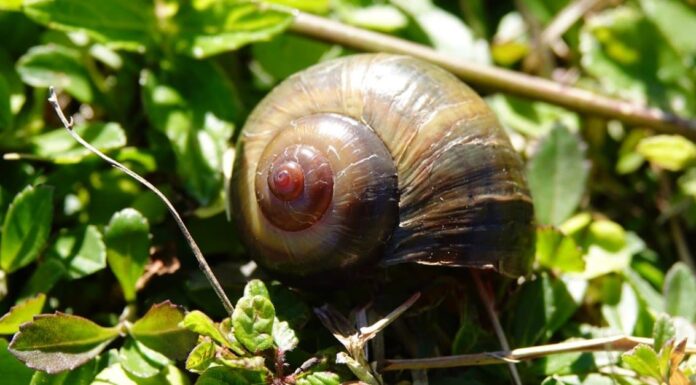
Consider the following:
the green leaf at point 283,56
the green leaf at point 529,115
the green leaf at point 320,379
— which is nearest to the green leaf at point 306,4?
the green leaf at point 283,56

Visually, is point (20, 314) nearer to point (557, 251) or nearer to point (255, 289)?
point (255, 289)

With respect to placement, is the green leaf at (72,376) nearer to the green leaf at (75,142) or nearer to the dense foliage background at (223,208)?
the dense foliage background at (223,208)

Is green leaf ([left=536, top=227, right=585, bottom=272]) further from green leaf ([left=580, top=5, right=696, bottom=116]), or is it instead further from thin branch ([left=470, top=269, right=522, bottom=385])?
green leaf ([left=580, top=5, right=696, bottom=116])

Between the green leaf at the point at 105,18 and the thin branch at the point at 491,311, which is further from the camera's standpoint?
the green leaf at the point at 105,18

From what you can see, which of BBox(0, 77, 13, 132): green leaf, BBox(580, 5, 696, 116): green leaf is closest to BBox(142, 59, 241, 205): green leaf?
BBox(0, 77, 13, 132): green leaf

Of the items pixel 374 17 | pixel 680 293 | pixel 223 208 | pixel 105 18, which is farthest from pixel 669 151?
pixel 105 18

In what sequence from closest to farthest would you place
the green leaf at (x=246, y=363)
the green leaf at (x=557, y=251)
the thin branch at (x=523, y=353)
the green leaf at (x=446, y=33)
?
the green leaf at (x=246, y=363), the thin branch at (x=523, y=353), the green leaf at (x=557, y=251), the green leaf at (x=446, y=33)

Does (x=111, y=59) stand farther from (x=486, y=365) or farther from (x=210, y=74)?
(x=486, y=365)
